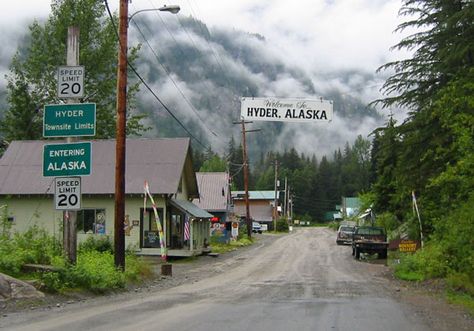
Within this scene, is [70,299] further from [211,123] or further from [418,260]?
[211,123]

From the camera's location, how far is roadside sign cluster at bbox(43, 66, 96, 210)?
1546 cm

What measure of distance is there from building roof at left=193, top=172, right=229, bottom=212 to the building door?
2880 centimetres

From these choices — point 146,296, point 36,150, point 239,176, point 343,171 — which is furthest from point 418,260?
point 343,171

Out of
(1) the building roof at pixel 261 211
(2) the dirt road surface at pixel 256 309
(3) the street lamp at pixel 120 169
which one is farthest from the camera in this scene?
(1) the building roof at pixel 261 211

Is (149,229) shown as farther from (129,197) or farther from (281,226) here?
(281,226)

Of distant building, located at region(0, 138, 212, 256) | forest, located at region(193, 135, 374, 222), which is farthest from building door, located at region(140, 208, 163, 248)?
forest, located at region(193, 135, 374, 222)

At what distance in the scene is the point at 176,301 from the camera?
14203 millimetres

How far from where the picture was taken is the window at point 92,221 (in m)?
34.5

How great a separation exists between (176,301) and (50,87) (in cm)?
3729

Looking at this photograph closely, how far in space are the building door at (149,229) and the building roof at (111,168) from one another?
59.5 inches

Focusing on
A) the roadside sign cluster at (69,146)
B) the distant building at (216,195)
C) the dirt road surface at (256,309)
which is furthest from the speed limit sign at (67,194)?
the distant building at (216,195)

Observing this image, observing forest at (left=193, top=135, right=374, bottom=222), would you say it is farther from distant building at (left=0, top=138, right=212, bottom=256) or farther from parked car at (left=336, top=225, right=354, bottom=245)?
distant building at (left=0, top=138, right=212, bottom=256)

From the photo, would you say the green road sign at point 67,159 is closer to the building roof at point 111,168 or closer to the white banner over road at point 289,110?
the white banner over road at point 289,110

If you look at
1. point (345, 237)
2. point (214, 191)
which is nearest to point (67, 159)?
point (345, 237)
